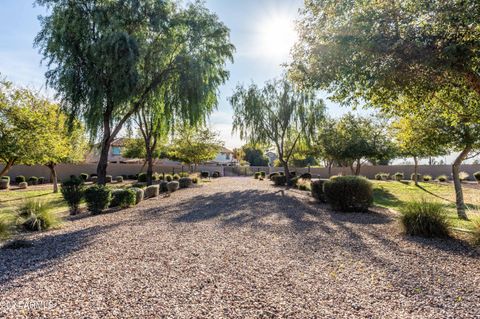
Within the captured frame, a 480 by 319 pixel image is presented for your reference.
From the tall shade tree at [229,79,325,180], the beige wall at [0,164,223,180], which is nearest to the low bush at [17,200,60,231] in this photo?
the tall shade tree at [229,79,325,180]

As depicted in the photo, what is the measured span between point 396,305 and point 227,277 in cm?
202

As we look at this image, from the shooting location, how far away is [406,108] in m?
7.68

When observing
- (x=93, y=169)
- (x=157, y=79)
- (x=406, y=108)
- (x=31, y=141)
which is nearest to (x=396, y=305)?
(x=406, y=108)

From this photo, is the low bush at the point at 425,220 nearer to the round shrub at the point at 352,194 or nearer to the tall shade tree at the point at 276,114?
the round shrub at the point at 352,194

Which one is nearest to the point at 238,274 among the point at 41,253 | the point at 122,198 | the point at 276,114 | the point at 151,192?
the point at 41,253

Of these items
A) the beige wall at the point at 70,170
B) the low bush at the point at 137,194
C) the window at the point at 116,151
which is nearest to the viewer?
the low bush at the point at 137,194

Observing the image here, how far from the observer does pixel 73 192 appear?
372 inches

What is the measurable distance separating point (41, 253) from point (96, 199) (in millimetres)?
4895

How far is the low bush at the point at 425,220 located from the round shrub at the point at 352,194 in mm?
2954

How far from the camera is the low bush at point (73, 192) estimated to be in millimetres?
9406

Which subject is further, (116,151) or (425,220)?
(116,151)

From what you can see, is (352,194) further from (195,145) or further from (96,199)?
(195,145)

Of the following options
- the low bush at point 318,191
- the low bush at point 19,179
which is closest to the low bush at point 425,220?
the low bush at point 318,191

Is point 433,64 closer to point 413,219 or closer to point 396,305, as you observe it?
point 413,219
